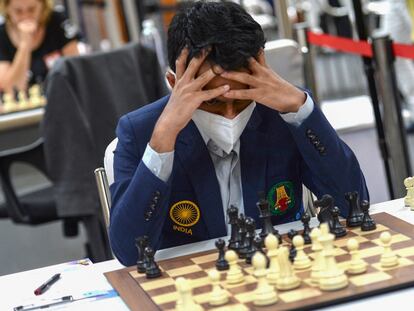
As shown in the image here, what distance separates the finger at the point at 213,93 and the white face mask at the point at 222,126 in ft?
0.34

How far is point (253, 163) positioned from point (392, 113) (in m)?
1.83

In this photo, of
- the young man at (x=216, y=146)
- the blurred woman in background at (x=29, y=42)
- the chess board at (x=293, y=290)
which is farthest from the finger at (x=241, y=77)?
the blurred woman in background at (x=29, y=42)

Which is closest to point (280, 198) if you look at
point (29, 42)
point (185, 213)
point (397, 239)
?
point (185, 213)

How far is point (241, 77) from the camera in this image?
6.80 ft

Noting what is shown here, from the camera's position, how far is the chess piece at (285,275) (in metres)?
1.72

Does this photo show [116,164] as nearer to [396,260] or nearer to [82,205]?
[396,260]

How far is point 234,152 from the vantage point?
7.52 ft

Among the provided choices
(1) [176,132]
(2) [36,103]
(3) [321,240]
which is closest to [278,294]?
(3) [321,240]

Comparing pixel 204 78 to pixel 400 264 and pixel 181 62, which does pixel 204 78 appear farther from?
pixel 400 264

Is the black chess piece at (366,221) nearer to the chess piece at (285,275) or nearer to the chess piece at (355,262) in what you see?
the chess piece at (355,262)

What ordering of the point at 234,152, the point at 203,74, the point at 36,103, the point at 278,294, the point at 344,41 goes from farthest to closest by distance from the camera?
the point at 36,103
the point at 344,41
the point at 234,152
the point at 203,74
the point at 278,294

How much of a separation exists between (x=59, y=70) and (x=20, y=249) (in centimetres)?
176

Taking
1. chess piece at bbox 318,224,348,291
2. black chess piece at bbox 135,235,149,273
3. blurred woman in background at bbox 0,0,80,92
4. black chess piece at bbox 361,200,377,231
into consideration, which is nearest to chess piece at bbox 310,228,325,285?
chess piece at bbox 318,224,348,291

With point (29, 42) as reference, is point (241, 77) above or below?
above
